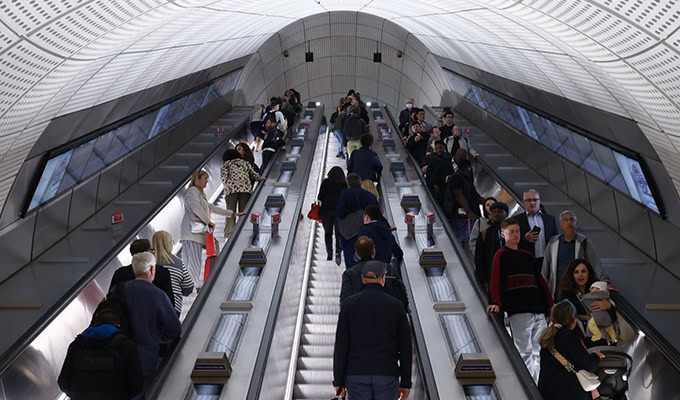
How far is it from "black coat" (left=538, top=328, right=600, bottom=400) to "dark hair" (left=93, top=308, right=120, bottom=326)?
3.19 m

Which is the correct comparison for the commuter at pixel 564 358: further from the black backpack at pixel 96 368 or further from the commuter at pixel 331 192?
the commuter at pixel 331 192

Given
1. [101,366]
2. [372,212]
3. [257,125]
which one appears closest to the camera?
[101,366]

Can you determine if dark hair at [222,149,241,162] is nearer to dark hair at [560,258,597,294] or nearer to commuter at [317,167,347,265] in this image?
commuter at [317,167,347,265]

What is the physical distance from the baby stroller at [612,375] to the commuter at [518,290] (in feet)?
3.26

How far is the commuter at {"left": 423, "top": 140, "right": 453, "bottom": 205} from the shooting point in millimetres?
10656

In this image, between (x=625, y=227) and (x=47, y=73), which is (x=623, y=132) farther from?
(x=47, y=73)

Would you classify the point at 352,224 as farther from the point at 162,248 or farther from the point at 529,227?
the point at 162,248

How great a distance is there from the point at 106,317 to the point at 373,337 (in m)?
1.87

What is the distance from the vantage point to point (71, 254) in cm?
948

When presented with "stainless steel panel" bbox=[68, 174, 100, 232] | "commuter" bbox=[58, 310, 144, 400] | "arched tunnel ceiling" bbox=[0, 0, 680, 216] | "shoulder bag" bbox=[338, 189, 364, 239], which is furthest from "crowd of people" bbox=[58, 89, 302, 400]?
"stainless steel panel" bbox=[68, 174, 100, 232]

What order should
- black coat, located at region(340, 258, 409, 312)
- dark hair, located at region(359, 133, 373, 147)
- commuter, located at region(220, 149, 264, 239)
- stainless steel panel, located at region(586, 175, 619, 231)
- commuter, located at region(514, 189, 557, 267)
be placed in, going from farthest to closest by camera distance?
1. stainless steel panel, located at region(586, 175, 619, 231)
2. commuter, located at region(220, 149, 264, 239)
3. dark hair, located at region(359, 133, 373, 147)
4. commuter, located at region(514, 189, 557, 267)
5. black coat, located at region(340, 258, 409, 312)

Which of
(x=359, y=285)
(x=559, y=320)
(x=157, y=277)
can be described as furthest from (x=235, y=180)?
(x=559, y=320)

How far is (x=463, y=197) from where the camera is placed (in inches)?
376

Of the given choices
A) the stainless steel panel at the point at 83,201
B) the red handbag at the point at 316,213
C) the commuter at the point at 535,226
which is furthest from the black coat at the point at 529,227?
the stainless steel panel at the point at 83,201
